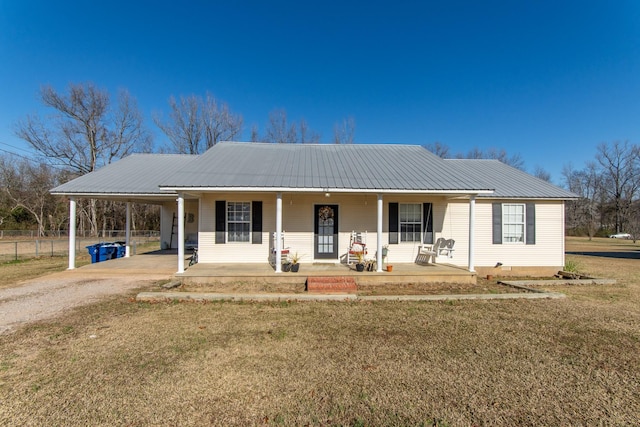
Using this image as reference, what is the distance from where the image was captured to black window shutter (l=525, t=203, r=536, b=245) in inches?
421

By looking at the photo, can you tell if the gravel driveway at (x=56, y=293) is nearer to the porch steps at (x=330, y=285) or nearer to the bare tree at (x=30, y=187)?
the porch steps at (x=330, y=285)

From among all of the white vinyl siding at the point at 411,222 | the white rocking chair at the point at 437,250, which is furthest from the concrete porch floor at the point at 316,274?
the white vinyl siding at the point at 411,222

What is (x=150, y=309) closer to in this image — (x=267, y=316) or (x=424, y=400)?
(x=267, y=316)

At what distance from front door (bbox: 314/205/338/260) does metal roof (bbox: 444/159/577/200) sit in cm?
478

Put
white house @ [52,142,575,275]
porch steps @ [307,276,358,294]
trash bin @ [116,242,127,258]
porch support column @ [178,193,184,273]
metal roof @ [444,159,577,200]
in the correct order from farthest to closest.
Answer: trash bin @ [116,242,127,258], metal roof @ [444,159,577,200], white house @ [52,142,575,275], porch support column @ [178,193,184,273], porch steps @ [307,276,358,294]

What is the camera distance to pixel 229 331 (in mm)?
5016

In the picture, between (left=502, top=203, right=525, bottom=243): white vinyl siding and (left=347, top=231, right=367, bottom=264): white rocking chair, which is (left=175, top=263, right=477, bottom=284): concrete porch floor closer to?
(left=347, top=231, right=367, bottom=264): white rocking chair

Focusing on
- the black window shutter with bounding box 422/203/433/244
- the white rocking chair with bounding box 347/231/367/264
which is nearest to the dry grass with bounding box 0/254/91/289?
the white rocking chair with bounding box 347/231/367/264

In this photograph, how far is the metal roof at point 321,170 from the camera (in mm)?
8578

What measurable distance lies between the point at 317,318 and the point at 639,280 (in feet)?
37.3

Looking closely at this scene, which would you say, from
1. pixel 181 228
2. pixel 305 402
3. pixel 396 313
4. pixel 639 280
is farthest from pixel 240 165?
pixel 639 280

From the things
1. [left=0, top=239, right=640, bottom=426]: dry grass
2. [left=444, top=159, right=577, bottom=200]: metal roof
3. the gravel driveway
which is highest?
[left=444, top=159, right=577, bottom=200]: metal roof

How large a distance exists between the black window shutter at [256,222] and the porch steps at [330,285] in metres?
2.85

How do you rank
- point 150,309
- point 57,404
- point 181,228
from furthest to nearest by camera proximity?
point 181,228 → point 150,309 → point 57,404
